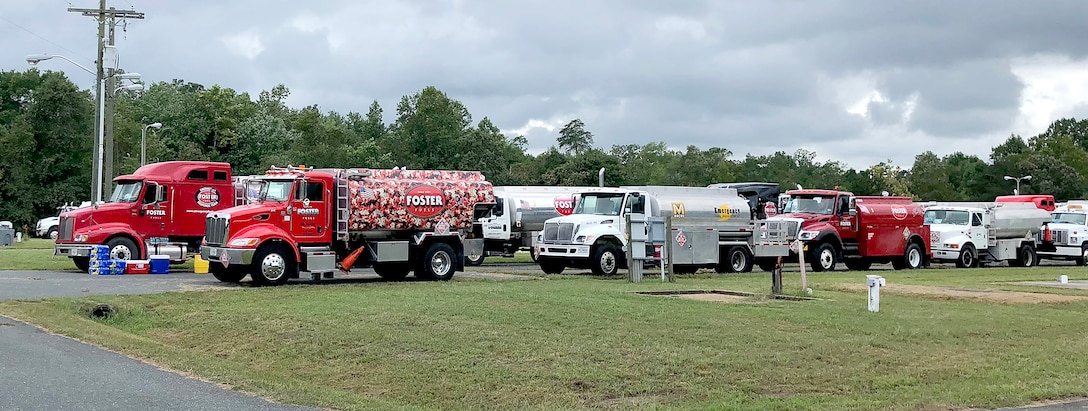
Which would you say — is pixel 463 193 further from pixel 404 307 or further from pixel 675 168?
pixel 675 168

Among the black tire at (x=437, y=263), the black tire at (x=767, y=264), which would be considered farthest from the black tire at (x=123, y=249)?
the black tire at (x=767, y=264)

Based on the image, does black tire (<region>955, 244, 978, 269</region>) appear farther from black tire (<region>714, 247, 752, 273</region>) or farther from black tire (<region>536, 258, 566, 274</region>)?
black tire (<region>536, 258, 566, 274</region>)

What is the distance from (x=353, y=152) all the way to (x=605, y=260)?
1965 inches

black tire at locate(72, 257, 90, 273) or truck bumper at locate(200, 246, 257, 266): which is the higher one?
truck bumper at locate(200, 246, 257, 266)

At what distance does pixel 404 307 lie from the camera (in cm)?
1744

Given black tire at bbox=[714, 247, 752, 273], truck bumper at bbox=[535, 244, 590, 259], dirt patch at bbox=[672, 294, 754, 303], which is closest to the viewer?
dirt patch at bbox=[672, 294, 754, 303]

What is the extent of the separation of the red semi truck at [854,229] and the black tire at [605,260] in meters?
6.58

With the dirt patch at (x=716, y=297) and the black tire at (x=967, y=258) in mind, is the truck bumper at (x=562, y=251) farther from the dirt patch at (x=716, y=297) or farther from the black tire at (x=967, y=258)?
the black tire at (x=967, y=258)

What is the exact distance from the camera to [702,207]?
102ft

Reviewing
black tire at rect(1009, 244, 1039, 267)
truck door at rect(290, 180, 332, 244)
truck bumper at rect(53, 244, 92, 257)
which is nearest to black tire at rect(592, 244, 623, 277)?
truck door at rect(290, 180, 332, 244)

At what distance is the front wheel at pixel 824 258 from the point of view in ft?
110

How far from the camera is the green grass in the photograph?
38.5ft

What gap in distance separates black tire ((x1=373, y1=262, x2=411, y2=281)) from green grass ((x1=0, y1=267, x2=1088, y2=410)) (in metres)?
6.34

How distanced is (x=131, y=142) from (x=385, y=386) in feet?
225
